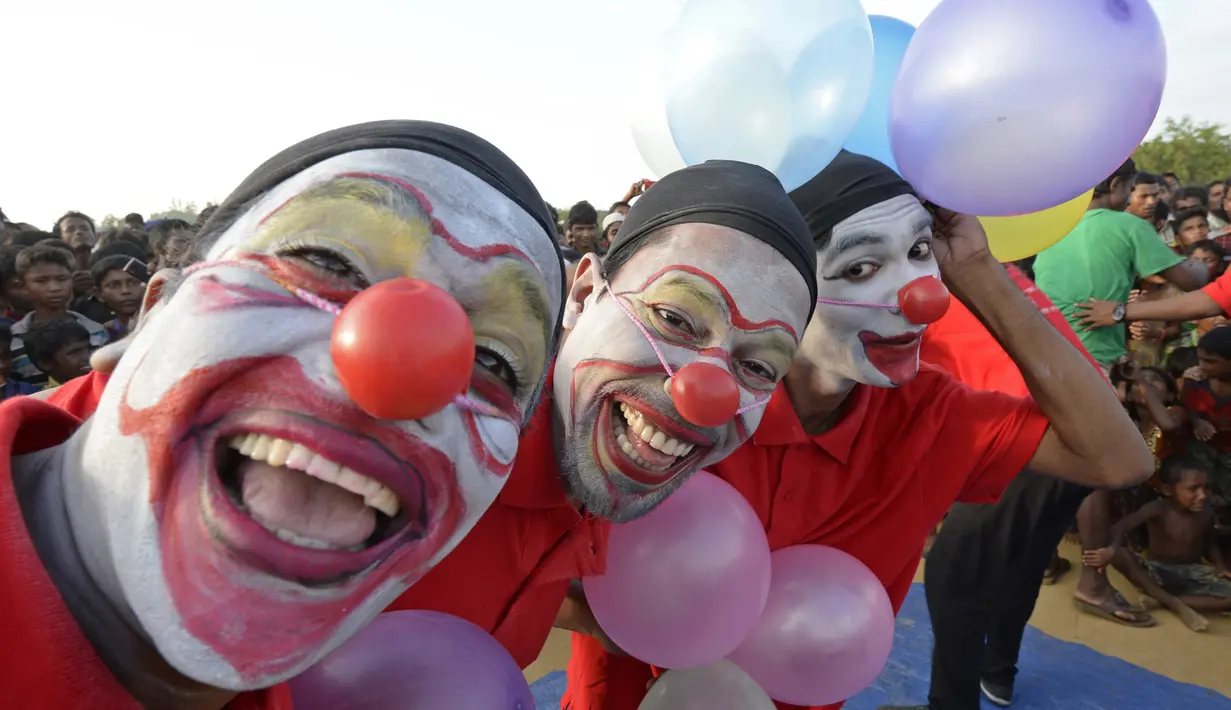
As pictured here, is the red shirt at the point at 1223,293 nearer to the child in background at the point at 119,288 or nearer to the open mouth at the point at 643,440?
the open mouth at the point at 643,440

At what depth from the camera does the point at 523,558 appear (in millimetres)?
1500

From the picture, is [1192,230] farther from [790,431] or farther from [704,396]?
[704,396]

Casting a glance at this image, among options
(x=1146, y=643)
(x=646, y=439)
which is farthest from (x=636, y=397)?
(x=1146, y=643)

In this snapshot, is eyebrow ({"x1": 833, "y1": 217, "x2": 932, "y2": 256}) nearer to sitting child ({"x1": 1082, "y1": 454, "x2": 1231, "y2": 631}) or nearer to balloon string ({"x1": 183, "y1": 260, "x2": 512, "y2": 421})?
balloon string ({"x1": 183, "y1": 260, "x2": 512, "y2": 421})

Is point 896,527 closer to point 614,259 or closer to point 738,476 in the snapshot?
point 738,476

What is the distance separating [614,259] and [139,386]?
41.5 inches

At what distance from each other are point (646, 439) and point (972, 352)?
1.84 meters

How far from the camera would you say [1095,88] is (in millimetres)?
1614

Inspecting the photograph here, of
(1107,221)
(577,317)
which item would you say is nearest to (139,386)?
(577,317)

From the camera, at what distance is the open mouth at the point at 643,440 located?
142 cm

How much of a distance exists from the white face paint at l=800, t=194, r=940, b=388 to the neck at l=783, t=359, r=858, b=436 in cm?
7

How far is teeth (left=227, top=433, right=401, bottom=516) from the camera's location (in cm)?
76

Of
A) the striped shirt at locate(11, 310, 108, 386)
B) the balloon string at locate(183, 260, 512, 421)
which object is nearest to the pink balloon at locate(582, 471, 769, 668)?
the balloon string at locate(183, 260, 512, 421)

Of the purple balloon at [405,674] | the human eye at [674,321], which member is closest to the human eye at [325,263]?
the purple balloon at [405,674]
